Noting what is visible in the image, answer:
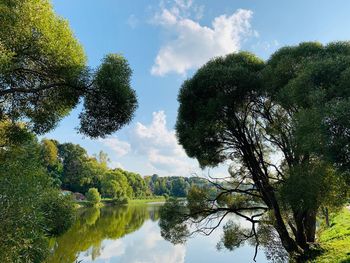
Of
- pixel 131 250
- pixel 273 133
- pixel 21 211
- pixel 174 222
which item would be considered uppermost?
pixel 273 133

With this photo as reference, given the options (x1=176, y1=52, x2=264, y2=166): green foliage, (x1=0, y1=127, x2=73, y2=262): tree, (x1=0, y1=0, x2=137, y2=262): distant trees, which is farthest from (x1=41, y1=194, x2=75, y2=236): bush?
(x1=176, y1=52, x2=264, y2=166): green foliage

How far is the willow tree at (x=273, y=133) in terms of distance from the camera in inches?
439

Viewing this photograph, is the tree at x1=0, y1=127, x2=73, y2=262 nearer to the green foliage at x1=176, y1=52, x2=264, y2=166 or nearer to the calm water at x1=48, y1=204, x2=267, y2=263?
the green foliage at x1=176, y1=52, x2=264, y2=166

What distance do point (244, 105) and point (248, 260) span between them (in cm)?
1632

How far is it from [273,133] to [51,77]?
12.0 meters

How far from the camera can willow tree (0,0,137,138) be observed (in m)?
9.79

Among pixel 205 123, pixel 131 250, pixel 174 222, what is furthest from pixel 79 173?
pixel 205 123

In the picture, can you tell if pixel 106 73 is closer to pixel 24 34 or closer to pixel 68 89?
pixel 68 89

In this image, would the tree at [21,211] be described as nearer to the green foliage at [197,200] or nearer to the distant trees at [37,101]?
the distant trees at [37,101]

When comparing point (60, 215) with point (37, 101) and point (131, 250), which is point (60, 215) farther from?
point (131, 250)

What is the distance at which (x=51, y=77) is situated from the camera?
11742mm

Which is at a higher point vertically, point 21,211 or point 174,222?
point 21,211

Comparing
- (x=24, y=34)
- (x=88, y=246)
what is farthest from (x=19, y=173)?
(x=88, y=246)

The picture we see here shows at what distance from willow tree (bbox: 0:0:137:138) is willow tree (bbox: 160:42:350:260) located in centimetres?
587
